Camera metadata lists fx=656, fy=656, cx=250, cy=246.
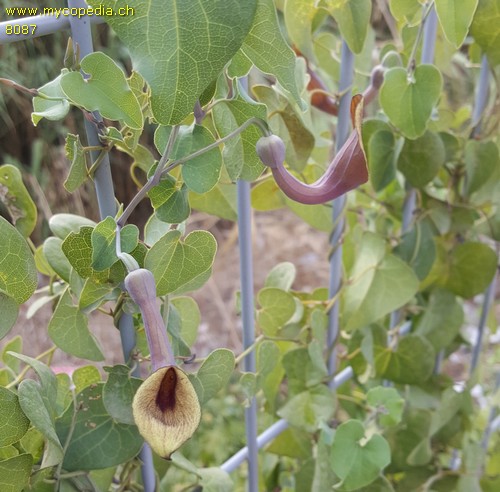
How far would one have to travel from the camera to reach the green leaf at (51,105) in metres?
0.34

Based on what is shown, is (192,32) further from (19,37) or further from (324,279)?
(324,279)

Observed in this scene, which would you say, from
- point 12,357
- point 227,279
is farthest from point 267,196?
point 227,279

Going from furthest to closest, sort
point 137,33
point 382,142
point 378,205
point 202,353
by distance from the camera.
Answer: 1. point 202,353
2. point 378,205
3. point 382,142
4. point 137,33

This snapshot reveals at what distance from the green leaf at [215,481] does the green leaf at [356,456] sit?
0.31 feet

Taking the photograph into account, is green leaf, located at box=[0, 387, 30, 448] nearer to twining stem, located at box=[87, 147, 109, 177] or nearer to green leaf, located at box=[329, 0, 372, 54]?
twining stem, located at box=[87, 147, 109, 177]

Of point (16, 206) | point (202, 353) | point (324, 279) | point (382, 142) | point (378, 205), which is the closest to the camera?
point (16, 206)

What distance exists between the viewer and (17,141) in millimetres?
2146

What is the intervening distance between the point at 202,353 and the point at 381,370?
1.15 m

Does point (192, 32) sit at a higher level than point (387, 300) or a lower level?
higher

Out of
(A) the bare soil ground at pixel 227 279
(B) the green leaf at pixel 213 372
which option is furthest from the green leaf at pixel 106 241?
(A) the bare soil ground at pixel 227 279

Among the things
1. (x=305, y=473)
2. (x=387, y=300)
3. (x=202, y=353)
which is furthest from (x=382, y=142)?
(x=202, y=353)

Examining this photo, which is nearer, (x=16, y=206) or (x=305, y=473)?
(x=16, y=206)

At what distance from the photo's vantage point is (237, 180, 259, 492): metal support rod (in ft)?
1.67

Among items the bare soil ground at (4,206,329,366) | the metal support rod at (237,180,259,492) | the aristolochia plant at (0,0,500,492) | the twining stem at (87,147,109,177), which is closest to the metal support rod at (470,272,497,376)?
the aristolochia plant at (0,0,500,492)
